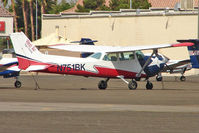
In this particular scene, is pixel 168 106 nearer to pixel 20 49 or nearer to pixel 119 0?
pixel 20 49

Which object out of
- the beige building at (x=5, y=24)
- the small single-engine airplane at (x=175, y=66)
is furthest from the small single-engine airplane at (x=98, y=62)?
the beige building at (x=5, y=24)

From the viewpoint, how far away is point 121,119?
15.7 meters

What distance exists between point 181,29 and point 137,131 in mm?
45703

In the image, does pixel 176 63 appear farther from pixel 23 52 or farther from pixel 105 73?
pixel 23 52

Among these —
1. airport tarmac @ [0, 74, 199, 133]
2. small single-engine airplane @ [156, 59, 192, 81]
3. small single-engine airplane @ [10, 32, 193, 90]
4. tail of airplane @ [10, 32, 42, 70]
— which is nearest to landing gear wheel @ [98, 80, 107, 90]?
small single-engine airplane @ [10, 32, 193, 90]

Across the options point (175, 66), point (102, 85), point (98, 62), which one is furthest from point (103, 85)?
point (175, 66)

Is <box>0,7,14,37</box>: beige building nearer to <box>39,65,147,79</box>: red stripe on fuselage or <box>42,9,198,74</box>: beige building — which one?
<box>42,9,198,74</box>: beige building

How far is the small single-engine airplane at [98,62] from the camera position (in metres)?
27.5

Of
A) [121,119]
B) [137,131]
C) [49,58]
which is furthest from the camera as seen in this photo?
[49,58]

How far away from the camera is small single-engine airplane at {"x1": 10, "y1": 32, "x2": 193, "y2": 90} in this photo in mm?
27500

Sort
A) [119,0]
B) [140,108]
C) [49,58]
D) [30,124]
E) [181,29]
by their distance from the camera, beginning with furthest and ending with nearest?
[119,0]
[181,29]
[49,58]
[140,108]
[30,124]

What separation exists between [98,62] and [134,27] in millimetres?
33575

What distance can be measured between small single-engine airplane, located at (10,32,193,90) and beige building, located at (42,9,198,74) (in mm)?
28337

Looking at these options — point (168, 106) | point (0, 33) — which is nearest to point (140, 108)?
point (168, 106)
